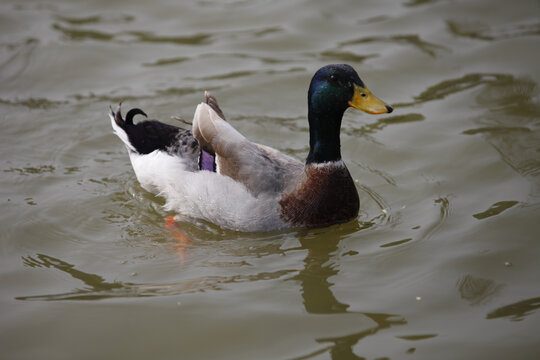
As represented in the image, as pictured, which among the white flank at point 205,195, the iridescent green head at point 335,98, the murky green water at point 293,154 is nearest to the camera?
the murky green water at point 293,154

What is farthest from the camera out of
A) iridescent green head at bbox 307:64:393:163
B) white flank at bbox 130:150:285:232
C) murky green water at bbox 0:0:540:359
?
white flank at bbox 130:150:285:232

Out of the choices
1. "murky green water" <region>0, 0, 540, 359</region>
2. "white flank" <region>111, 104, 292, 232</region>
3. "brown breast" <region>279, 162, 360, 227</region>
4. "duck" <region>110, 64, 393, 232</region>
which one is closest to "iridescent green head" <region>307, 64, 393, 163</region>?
"duck" <region>110, 64, 393, 232</region>

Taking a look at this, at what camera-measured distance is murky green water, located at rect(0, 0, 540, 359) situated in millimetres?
4195

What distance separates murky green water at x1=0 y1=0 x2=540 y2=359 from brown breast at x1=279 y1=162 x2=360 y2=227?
137 mm

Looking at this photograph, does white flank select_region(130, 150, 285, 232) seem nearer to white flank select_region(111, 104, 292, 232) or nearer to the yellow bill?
white flank select_region(111, 104, 292, 232)

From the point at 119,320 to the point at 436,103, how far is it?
4683 mm

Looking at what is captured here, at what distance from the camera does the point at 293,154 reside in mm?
6738

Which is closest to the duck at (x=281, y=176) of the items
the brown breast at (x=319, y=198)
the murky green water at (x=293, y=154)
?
the brown breast at (x=319, y=198)

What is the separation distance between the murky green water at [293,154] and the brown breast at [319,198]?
14 centimetres

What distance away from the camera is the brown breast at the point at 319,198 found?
17.3 feet

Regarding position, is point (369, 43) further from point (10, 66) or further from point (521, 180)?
point (10, 66)

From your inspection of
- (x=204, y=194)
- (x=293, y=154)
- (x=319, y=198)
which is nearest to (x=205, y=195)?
(x=204, y=194)

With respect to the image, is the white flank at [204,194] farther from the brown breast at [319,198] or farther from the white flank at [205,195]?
the brown breast at [319,198]

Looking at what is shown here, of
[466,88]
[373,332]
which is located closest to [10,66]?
[466,88]
